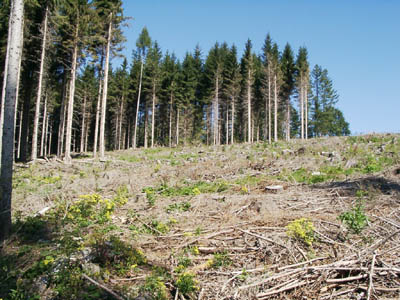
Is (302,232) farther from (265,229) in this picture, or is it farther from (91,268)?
(91,268)

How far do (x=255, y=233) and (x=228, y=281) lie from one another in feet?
4.90

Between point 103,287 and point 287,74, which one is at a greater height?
point 287,74

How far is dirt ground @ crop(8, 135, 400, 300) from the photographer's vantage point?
382 centimetres

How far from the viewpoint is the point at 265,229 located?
17.6 feet

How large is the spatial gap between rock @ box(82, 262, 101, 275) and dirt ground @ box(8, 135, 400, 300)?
0.36 metres

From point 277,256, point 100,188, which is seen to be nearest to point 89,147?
point 100,188

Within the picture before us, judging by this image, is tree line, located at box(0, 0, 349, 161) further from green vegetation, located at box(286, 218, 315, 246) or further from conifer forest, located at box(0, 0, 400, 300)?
green vegetation, located at box(286, 218, 315, 246)

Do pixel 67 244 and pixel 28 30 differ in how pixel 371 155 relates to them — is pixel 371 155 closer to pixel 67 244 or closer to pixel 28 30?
pixel 67 244

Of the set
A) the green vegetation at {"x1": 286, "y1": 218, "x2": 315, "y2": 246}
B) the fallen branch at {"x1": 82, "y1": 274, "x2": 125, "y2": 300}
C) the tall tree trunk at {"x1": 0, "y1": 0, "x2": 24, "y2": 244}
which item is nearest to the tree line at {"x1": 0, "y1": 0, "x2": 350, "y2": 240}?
the tall tree trunk at {"x1": 0, "y1": 0, "x2": 24, "y2": 244}

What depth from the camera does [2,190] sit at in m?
5.62

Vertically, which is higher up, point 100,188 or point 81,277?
point 100,188

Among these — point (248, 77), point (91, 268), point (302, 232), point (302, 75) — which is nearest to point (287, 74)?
point (302, 75)

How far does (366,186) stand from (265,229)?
409 cm

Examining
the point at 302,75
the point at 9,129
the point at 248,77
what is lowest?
the point at 9,129
